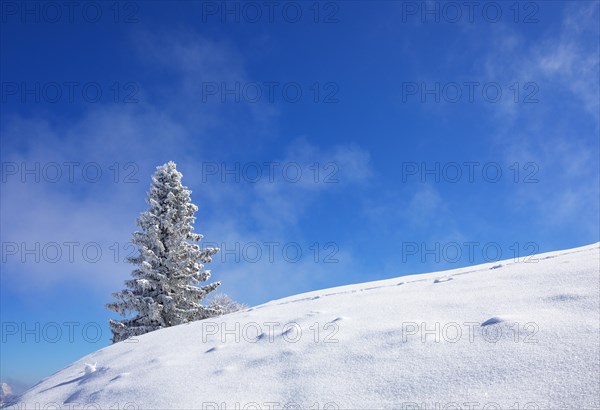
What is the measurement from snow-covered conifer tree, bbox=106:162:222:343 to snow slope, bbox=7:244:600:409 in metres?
11.4

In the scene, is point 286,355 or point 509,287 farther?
point 509,287

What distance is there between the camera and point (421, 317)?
16.2ft

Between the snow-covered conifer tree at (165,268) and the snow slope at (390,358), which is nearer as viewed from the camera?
the snow slope at (390,358)

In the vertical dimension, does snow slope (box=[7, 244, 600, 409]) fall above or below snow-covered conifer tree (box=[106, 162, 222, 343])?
below

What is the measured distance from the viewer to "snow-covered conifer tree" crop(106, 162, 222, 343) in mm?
17031

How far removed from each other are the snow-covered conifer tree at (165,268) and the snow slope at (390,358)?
11.4 m

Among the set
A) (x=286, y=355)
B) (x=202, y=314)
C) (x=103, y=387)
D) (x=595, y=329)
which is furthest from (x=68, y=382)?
(x=202, y=314)

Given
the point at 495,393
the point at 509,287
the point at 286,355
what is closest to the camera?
the point at 495,393

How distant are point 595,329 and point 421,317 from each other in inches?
69.3

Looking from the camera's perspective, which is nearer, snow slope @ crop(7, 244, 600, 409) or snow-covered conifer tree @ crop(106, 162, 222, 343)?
snow slope @ crop(7, 244, 600, 409)

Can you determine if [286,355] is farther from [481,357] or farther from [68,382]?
[68,382]

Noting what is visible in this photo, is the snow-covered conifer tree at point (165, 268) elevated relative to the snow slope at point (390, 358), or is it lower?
elevated

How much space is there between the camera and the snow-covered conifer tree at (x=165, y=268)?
17.0 m

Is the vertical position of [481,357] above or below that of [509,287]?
below
